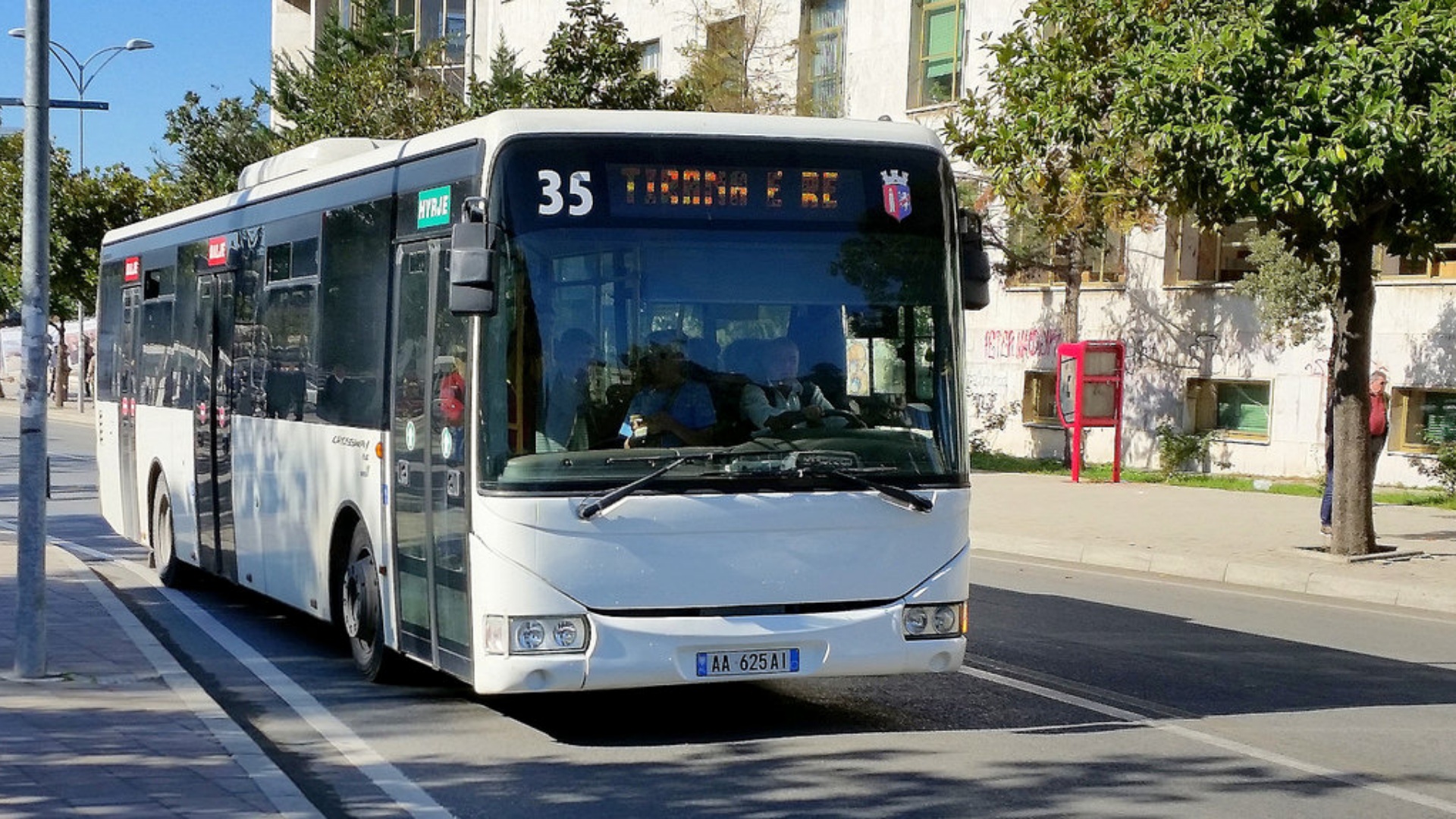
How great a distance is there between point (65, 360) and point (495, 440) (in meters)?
58.4

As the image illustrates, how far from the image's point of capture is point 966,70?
112 ft

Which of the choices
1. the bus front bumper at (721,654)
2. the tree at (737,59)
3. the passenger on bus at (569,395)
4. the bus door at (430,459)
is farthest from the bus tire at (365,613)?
the tree at (737,59)

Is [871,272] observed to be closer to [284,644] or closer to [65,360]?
[284,644]

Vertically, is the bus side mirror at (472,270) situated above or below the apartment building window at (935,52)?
below

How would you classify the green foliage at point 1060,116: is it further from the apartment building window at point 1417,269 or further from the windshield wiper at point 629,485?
the apartment building window at point 1417,269

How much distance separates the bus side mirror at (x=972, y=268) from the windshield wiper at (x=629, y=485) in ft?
5.11

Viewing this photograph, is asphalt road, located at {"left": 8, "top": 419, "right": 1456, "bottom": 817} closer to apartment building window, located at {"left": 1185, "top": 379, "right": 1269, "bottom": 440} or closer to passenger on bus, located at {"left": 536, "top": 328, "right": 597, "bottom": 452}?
passenger on bus, located at {"left": 536, "top": 328, "right": 597, "bottom": 452}

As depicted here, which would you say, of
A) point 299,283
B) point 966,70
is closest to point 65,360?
point 966,70

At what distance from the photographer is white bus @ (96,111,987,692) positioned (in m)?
8.03

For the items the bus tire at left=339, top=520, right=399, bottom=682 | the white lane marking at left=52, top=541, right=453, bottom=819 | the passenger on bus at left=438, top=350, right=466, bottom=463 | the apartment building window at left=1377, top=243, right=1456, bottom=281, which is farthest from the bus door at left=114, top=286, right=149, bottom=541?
the apartment building window at left=1377, top=243, right=1456, bottom=281

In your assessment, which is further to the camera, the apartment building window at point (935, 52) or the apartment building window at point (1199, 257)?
the apartment building window at point (935, 52)

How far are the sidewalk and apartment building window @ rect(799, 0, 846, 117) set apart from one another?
12503 mm

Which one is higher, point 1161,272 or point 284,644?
point 1161,272

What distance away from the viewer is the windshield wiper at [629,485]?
314 inches
